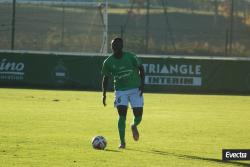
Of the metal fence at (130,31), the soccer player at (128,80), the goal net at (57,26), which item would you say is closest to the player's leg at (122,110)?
the soccer player at (128,80)

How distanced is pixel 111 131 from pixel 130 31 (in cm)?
2583

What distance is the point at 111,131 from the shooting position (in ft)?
60.7

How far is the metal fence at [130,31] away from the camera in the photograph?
43.5 metres

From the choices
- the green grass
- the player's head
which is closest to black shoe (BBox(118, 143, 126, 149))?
the green grass

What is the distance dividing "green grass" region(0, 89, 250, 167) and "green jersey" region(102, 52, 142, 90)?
3.85 ft

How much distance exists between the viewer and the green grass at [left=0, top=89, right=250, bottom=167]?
43.8 feet

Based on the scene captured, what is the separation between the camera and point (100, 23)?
44.8m

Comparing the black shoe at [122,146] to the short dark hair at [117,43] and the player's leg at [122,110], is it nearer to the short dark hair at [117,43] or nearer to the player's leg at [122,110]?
the player's leg at [122,110]

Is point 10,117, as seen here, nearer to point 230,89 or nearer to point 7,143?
point 7,143

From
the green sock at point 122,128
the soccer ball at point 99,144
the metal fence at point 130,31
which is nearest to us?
the soccer ball at point 99,144

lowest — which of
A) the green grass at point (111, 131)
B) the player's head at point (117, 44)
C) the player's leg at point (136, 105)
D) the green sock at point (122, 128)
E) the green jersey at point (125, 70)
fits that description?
the green grass at point (111, 131)

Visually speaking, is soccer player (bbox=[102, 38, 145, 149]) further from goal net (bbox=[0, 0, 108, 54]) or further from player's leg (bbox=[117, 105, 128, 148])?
goal net (bbox=[0, 0, 108, 54])

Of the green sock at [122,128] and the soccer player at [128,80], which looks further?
the soccer player at [128,80]

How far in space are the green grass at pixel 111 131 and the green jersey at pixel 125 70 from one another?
117cm
